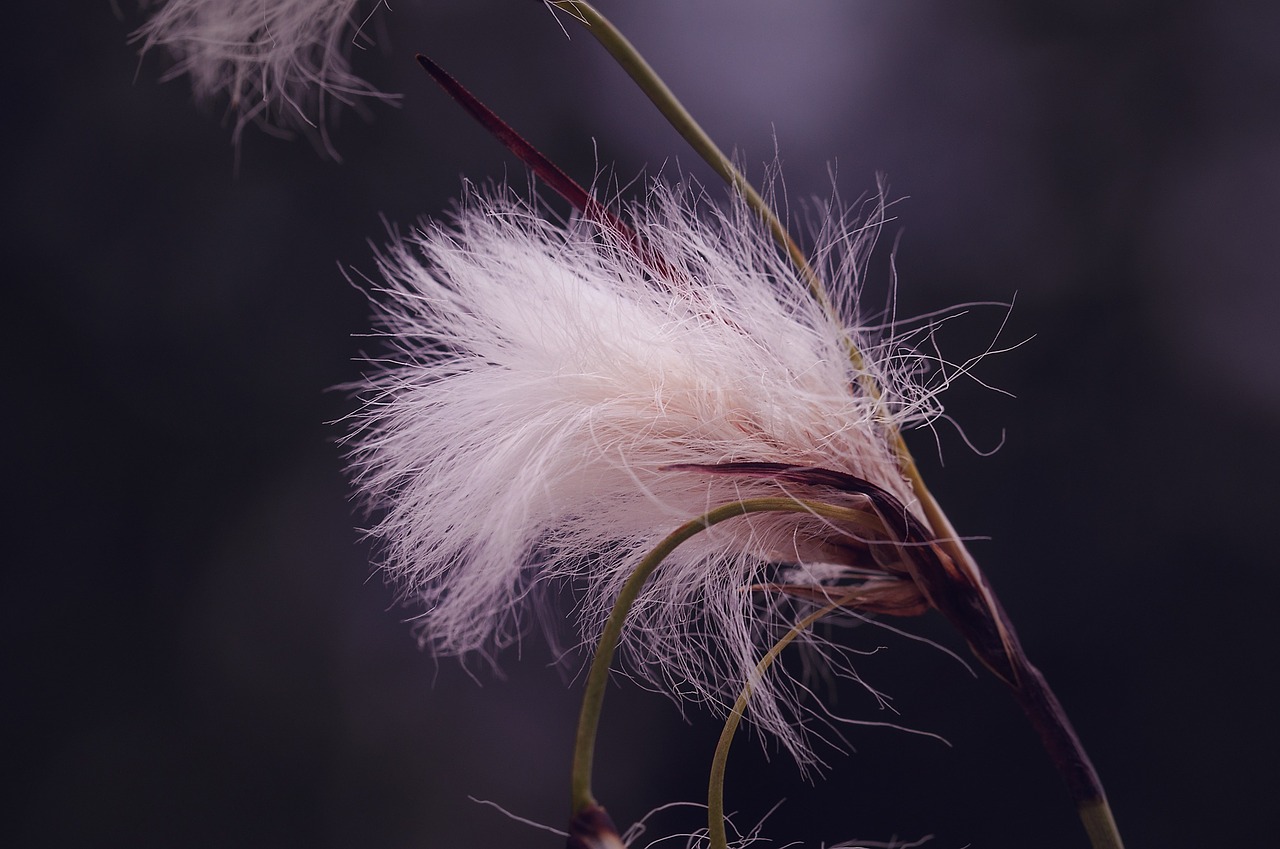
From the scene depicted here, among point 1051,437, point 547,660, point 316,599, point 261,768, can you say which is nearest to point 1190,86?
point 1051,437

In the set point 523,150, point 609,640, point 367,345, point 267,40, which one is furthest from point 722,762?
point 367,345

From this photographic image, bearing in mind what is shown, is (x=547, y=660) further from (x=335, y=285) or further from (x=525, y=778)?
(x=335, y=285)

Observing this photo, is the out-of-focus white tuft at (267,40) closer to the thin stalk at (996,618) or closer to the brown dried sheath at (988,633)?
the thin stalk at (996,618)

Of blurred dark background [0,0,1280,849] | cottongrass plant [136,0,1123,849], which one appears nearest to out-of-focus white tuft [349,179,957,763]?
cottongrass plant [136,0,1123,849]

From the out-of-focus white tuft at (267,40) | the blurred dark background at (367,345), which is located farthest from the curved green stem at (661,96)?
the blurred dark background at (367,345)

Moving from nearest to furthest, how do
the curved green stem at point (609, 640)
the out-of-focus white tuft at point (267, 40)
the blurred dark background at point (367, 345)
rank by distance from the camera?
the curved green stem at point (609, 640), the out-of-focus white tuft at point (267, 40), the blurred dark background at point (367, 345)

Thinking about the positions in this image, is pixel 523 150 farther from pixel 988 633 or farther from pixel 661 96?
pixel 988 633
